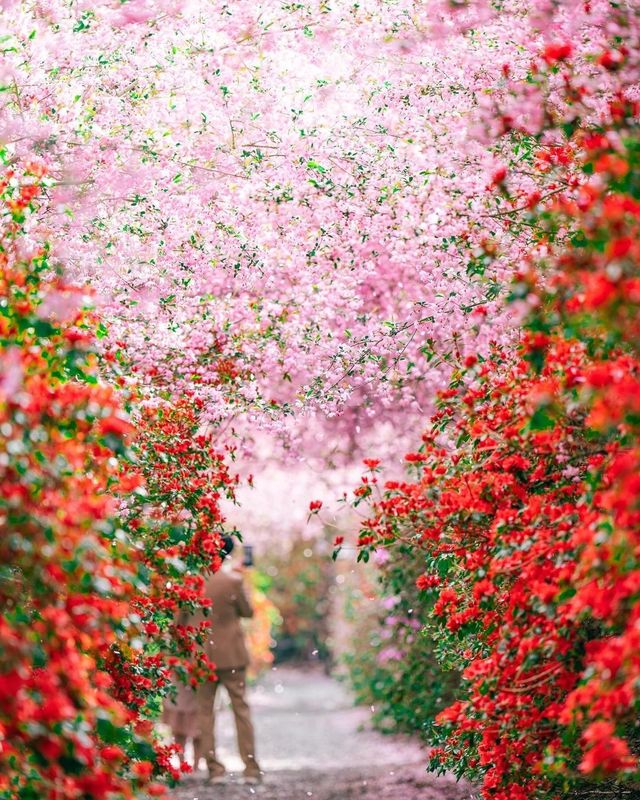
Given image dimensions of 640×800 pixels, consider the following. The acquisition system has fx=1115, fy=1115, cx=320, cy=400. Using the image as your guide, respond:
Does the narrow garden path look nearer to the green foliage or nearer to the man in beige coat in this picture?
the man in beige coat

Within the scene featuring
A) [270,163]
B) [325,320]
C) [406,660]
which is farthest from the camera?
[406,660]

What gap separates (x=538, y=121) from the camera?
7.30m

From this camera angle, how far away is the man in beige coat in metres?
10.2

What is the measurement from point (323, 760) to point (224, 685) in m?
1.78

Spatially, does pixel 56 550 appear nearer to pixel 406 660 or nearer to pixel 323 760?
pixel 406 660

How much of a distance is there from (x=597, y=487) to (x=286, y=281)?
16.5 feet

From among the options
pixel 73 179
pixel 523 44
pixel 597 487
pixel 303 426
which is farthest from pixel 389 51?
pixel 597 487

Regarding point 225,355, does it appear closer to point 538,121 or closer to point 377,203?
point 377,203

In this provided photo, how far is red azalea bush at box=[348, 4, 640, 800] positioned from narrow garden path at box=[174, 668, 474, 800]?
3184 millimetres

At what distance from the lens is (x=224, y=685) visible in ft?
35.4

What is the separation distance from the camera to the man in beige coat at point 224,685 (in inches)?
403

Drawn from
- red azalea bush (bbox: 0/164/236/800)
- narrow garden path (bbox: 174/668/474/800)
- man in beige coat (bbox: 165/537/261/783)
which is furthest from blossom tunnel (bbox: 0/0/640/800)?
man in beige coat (bbox: 165/537/261/783)

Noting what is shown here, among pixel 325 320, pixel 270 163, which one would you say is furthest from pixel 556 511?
pixel 270 163

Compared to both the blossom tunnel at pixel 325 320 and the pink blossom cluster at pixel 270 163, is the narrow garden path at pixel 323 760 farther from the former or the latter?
the pink blossom cluster at pixel 270 163
